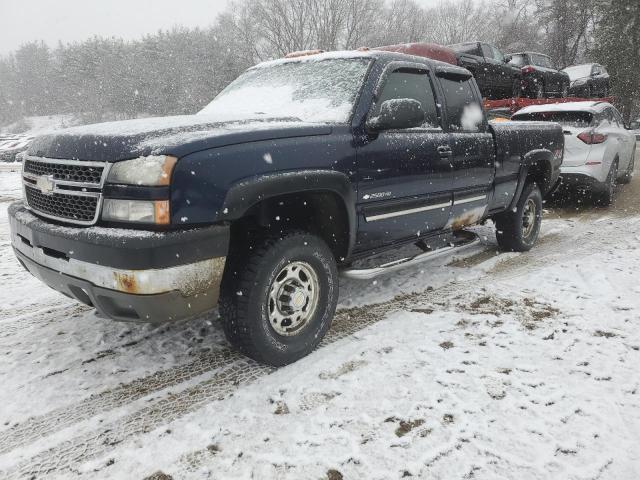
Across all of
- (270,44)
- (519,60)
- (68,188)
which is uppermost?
(270,44)

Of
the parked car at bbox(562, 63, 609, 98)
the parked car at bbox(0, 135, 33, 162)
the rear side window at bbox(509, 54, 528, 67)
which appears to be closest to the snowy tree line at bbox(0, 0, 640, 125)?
the parked car at bbox(562, 63, 609, 98)

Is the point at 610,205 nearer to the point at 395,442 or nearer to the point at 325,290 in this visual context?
the point at 325,290

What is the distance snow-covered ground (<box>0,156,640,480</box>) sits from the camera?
2047mm

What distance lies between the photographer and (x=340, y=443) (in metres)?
2.13

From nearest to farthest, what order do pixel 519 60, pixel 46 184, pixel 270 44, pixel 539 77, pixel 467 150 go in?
pixel 46 184 → pixel 467 150 → pixel 539 77 → pixel 519 60 → pixel 270 44

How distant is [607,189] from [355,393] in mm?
7050

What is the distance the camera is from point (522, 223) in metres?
5.28

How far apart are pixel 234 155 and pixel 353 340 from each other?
152 centimetres

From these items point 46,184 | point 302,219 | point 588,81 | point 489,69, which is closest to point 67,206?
point 46,184

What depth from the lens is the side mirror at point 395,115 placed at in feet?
9.89

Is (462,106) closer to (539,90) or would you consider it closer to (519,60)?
(539,90)

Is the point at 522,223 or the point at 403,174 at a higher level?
the point at 403,174

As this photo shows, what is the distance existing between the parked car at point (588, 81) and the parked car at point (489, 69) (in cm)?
615

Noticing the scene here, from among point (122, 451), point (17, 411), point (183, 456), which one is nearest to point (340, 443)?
point (183, 456)
